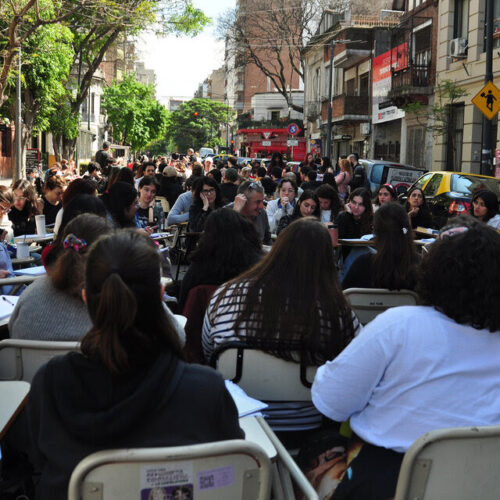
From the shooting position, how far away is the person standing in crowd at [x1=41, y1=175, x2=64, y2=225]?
9377 millimetres

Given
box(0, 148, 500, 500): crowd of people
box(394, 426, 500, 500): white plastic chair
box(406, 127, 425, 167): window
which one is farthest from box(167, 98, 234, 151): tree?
box(394, 426, 500, 500): white plastic chair

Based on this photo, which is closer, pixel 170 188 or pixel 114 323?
pixel 114 323

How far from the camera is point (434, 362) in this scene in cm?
245

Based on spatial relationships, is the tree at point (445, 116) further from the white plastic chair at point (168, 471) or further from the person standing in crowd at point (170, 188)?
the white plastic chair at point (168, 471)

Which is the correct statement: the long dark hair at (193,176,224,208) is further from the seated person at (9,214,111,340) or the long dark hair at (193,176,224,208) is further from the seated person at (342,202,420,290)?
the seated person at (9,214,111,340)

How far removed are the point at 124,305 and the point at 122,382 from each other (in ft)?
0.77

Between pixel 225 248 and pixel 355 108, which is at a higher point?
pixel 355 108

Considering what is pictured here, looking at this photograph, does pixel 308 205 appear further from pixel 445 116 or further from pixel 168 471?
pixel 445 116

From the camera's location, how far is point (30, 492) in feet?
10.5

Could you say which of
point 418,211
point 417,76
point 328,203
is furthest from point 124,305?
point 417,76

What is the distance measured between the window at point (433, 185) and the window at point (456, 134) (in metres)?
9.65

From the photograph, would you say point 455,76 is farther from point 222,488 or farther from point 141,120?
point 141,120

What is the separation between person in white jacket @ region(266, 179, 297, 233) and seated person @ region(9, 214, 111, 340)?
5.99 metres

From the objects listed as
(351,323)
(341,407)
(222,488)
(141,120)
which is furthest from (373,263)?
(141,120)
